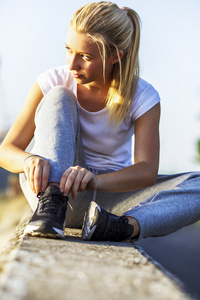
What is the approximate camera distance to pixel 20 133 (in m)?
2.35

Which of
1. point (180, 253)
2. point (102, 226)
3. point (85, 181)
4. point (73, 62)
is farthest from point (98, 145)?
point (180, 253)

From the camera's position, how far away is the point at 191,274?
332 cm

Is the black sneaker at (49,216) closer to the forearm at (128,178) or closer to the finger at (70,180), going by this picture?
the finger at (70,180)

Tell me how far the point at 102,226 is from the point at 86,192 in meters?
0.57

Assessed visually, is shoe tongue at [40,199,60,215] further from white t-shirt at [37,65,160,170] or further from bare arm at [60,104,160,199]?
white t-shirt at [37,65,160,170]

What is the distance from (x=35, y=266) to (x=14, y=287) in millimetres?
200

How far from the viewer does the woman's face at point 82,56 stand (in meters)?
2.15

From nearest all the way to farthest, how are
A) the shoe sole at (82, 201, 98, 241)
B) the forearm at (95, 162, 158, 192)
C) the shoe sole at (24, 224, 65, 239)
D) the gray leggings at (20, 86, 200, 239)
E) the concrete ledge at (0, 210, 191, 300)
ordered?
1. the concrete ledge at (0, 210, 191, 300)
2. the shoe sole at (24, 224, 65, 239)
3. the shoe sole at (82, 201, 98, 241)
4. the gray leggings at (20, 86, 200, 239)
5. the forearm at (95, 162, 158, 192)

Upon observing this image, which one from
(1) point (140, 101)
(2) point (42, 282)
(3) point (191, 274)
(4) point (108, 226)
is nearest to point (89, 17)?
(1) point (140, 101)

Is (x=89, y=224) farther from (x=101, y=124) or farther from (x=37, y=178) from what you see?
(x=101, y=124)

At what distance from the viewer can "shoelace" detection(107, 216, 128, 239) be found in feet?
5.96

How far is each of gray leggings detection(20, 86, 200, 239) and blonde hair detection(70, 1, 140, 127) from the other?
0.98 ft

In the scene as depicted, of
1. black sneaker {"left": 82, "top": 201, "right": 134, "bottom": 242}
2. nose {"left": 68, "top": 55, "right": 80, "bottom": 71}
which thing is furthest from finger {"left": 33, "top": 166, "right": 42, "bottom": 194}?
nose {"left": 68, "top": 55, "right": 80, "bottom": 71}

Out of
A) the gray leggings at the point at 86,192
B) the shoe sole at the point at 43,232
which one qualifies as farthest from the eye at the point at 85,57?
the shoe sole at the point at 43,232
